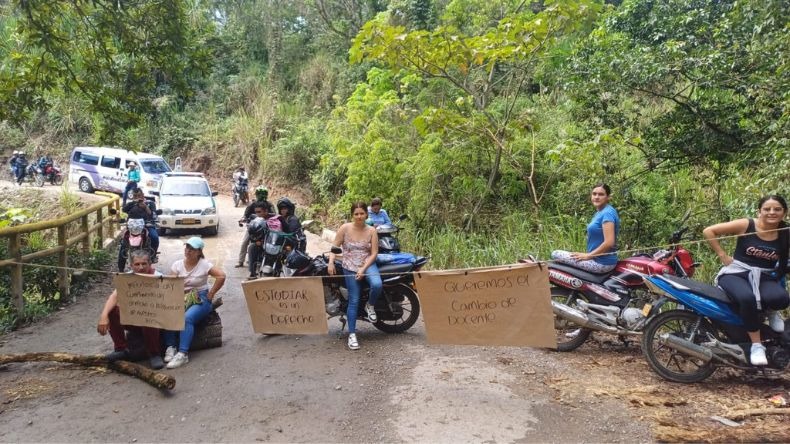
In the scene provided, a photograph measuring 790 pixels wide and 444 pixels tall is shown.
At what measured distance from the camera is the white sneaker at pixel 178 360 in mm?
5199

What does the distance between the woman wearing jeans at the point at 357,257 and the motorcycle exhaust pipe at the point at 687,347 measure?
276cm

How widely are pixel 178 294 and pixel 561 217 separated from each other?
6.25 m

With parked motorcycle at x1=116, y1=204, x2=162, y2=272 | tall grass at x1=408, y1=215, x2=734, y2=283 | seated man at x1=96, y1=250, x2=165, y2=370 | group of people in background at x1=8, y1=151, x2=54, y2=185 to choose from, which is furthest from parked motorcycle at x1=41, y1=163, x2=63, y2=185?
seated man at x1=96, y1=250, x2=165, y2=370

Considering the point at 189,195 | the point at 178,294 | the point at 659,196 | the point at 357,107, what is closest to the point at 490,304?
the point at 178,294

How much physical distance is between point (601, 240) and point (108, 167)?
21340 mm

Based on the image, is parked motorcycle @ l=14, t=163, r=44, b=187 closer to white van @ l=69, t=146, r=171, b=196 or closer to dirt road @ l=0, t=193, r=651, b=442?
white van @ l=69, t=146, r=171, b=196

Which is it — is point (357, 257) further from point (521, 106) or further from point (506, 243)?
point (521, 106)

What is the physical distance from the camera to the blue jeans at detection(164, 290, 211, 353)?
5371 mm

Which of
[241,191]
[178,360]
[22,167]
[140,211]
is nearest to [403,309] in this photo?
[178,360]

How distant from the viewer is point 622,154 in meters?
8.79

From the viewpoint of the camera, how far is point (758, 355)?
4.27 m

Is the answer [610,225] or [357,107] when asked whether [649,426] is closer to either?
[610,225]

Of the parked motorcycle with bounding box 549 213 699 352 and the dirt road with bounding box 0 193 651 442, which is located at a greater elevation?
the parked motorcycle with bounding box 549 213 699 352

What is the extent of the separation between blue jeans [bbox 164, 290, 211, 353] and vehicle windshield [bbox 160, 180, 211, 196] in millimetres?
11225
